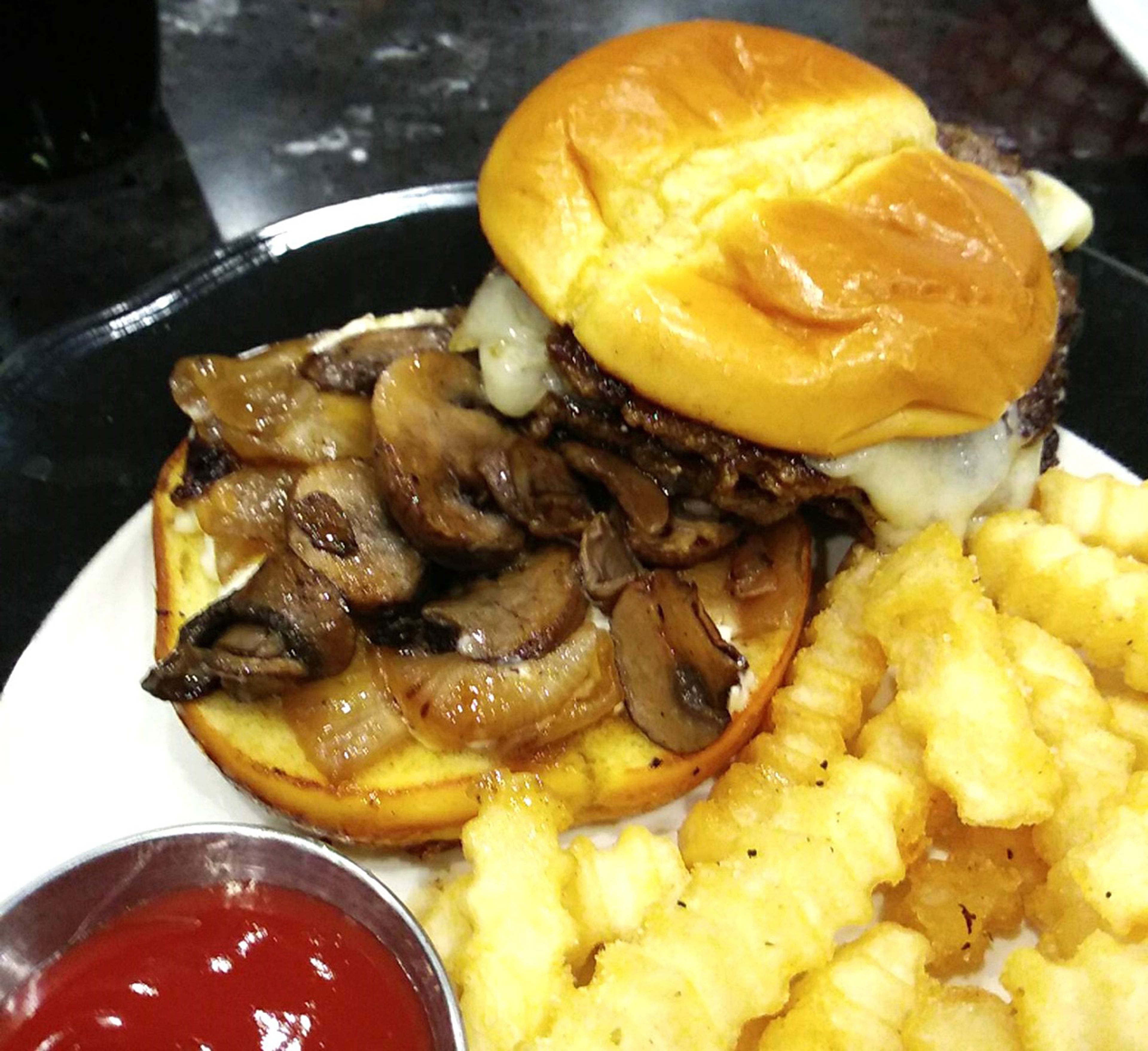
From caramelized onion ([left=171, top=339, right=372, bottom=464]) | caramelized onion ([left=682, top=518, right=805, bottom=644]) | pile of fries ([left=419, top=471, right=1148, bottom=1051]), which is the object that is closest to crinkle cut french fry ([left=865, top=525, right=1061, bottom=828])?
pile of fries ([left=419, top=471, right=1148, bottom=1051])

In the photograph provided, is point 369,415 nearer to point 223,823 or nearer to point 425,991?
point 223,823

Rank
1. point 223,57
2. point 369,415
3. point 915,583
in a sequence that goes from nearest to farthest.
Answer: point 915,583 < point 369,415 < point 223,57

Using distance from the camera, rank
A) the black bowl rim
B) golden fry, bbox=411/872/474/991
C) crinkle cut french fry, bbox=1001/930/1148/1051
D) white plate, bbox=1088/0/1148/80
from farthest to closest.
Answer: white plate, bbox=1088/0/1148/80, the black bowl rim, golden fry, bbox=411/872/474/991, crinkle cut french fry, bbox=1001/930/1148/1051

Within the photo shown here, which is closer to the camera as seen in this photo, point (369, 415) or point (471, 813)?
point (471, 813)

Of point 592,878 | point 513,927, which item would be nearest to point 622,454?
point 592,878

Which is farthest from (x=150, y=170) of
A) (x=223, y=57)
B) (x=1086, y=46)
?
(x=1086, y=46)

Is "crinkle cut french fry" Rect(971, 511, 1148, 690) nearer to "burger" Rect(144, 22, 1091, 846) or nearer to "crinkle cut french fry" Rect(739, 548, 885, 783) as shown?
"burger" Rect(144, 22, 1091, 846)
